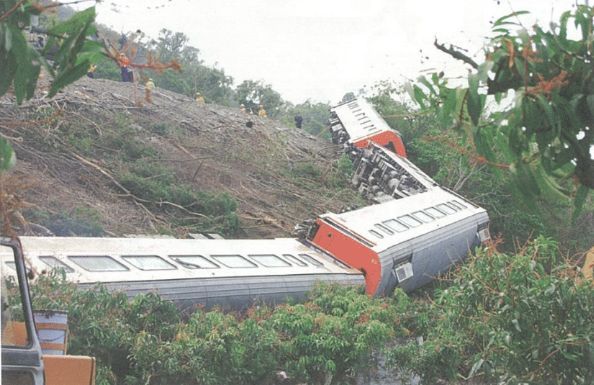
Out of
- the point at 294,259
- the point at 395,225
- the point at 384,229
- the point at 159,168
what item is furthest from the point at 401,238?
the point at 159,168

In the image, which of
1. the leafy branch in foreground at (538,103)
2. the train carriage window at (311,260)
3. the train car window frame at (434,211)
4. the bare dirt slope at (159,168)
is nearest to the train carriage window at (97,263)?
the bare dirt slope at (159,168)

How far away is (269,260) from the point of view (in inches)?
607

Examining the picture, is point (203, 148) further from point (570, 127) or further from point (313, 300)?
point (570, 127)

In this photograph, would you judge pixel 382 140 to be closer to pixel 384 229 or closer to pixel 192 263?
pixel 384 229

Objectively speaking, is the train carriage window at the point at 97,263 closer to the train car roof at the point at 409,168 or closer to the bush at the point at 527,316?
the bush at the point at 527,316

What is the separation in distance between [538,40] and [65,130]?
18545 millimetres

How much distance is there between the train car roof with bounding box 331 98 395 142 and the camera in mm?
28080

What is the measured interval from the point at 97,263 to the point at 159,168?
1014 cm

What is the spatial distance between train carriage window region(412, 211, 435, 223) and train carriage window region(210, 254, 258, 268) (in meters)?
6.01

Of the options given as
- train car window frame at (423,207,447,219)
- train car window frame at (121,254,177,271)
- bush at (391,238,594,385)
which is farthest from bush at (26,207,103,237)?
bush at (391,238,594,385)

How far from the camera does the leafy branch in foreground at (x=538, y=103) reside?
3.23 metres

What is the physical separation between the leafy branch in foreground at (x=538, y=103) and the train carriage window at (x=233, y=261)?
35.7ft

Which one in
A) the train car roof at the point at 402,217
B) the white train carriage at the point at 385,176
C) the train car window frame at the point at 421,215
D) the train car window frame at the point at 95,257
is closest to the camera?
the train car window frame at the point at 95,257

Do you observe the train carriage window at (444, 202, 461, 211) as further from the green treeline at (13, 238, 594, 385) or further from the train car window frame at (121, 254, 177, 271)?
the train car window frame at (121, 254, 177, 271)
